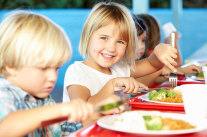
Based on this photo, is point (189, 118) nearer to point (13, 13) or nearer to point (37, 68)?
point (37, 68)

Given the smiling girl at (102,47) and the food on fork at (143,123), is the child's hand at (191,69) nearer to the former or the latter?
the smiling girl at (102,47)

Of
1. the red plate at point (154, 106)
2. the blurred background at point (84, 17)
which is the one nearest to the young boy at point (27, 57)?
the red plate at point (154, 106)

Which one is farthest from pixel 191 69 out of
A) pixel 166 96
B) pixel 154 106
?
pixel 154 106

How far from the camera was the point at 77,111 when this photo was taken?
2.93 feet

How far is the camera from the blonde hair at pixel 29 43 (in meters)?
1.04

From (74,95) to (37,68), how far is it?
57 cm

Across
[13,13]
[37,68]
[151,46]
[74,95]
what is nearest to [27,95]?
[37,68]

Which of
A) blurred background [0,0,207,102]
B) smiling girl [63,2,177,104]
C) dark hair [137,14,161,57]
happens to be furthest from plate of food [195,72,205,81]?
blurred background [0,0,207,102]

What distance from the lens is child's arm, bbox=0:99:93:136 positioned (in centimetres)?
90

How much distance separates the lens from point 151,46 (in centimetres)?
315

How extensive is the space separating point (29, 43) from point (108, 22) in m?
0.84

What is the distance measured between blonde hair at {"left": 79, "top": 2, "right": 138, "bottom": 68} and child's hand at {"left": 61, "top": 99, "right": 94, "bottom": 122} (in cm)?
98

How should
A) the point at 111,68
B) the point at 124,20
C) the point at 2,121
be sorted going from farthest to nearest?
the point at 111,68 < the point at 124,20 < the point at 2,121

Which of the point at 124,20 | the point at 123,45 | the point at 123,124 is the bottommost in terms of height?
the point at 123,124
